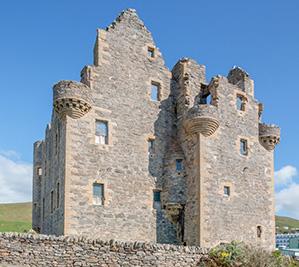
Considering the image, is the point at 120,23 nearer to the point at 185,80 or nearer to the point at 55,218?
the point at 185,80

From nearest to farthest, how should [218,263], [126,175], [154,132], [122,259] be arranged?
1. [122,259]
2. [218,263]
3. [126,175]
4. [154,132]

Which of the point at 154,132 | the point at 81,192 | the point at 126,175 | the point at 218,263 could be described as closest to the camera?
the point at 218,263

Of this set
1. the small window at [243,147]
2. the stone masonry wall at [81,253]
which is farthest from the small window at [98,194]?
the small window at [243,147]

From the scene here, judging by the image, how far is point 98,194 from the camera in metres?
30.6

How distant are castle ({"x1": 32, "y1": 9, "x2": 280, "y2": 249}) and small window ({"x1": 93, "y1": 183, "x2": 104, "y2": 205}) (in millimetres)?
75

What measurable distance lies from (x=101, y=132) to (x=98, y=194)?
4.11 m

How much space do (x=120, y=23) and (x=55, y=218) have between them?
14.5 meters

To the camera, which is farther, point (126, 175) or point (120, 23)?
point (120, 23)

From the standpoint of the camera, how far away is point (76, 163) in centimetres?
2986

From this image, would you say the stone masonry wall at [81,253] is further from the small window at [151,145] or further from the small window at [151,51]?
the small window at [151,51]

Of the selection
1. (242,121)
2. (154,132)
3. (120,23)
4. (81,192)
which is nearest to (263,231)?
(242,121)

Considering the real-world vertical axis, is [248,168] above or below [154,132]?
below

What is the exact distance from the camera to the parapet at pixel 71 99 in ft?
98.5

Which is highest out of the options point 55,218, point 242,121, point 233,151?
point 242,121
